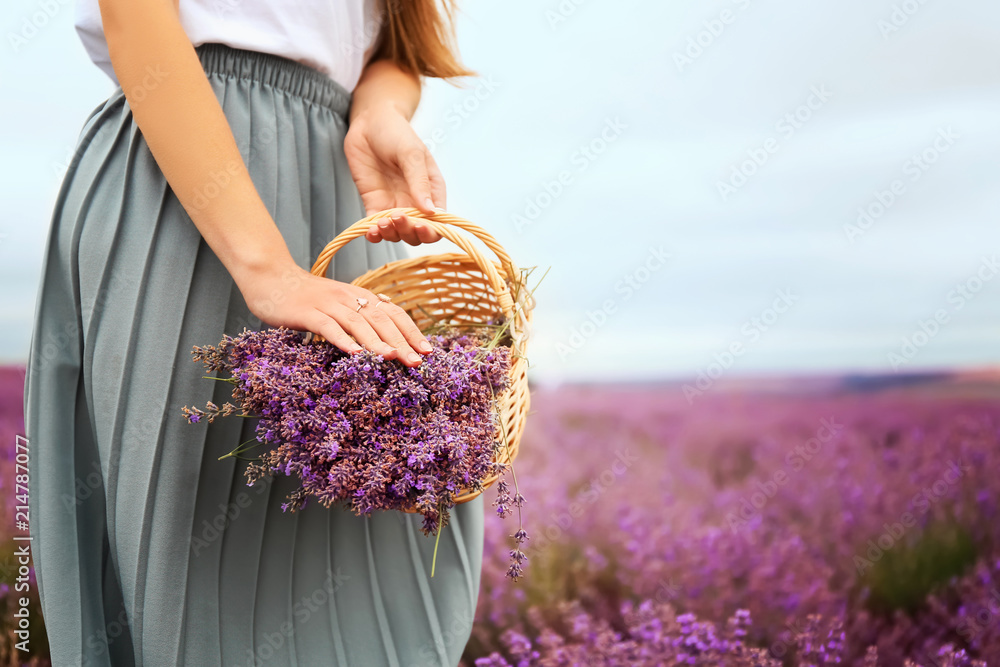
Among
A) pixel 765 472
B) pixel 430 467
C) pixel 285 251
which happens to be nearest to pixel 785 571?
pixel 765 472

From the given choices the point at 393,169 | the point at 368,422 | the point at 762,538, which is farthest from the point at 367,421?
the point at 762,538

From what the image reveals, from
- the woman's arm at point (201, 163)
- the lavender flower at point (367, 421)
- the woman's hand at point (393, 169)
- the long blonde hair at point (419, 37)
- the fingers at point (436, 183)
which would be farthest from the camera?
the long blonde hair at point (419, 37)

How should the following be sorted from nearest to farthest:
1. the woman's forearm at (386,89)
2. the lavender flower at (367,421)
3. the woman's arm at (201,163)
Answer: the lavender flower at (367,421), the woman's arm at (201,163), the woman's forearm at (386,89)

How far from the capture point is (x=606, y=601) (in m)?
2.34

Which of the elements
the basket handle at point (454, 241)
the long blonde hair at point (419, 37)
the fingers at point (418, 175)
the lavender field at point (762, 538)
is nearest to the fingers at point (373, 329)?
the basket handle at point (454, 241)

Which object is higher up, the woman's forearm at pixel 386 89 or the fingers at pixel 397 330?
the woman's forearm at pixel 386 89

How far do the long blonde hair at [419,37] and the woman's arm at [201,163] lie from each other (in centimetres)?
56

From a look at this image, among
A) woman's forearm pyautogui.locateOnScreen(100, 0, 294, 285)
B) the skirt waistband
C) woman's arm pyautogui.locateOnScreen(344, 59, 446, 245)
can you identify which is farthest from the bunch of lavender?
the skirt waistband

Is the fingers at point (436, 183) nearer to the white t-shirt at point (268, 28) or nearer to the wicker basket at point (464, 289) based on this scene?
the wicker basket at point (464, 289)

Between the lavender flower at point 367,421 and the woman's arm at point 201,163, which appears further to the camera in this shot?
the woman's arm at point 201,163

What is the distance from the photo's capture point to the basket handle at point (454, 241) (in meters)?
1.07

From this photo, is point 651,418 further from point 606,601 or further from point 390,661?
point 390,661

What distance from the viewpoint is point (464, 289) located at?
1363 mm

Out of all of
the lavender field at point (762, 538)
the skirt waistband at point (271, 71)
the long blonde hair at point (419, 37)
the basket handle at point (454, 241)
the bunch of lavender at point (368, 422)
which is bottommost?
the lavender field at point (762, 538)
